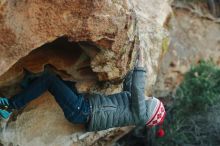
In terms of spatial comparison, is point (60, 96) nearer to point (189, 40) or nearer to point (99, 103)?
point (99, 103)

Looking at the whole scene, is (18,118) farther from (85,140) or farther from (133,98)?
(133,98)

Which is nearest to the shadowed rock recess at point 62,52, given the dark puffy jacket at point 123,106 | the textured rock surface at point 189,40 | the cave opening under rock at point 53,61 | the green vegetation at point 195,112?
the cave opening under rock at point 53,61

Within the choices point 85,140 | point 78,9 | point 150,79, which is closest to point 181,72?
point 150,79

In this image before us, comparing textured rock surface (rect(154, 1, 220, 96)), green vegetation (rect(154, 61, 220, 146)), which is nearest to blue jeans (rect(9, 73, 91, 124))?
green vegetation (rect(154, 61, 220, 146))

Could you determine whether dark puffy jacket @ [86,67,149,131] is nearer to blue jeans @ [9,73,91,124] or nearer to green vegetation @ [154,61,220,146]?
blue jeans @ [9,73,91,124]

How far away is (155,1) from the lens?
5.97 metres

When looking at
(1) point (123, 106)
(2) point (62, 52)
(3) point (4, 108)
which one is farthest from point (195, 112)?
(3) point (4, 108)

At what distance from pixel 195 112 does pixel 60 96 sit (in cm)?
288

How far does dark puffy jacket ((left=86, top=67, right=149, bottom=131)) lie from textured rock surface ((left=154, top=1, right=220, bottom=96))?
2.82 metres

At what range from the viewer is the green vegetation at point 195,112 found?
626cm

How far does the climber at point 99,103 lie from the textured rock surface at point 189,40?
109 inches

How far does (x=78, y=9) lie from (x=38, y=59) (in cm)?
65

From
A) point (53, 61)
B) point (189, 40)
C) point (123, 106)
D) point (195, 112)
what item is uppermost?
point (189, 40)

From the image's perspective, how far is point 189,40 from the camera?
763 centimetres
